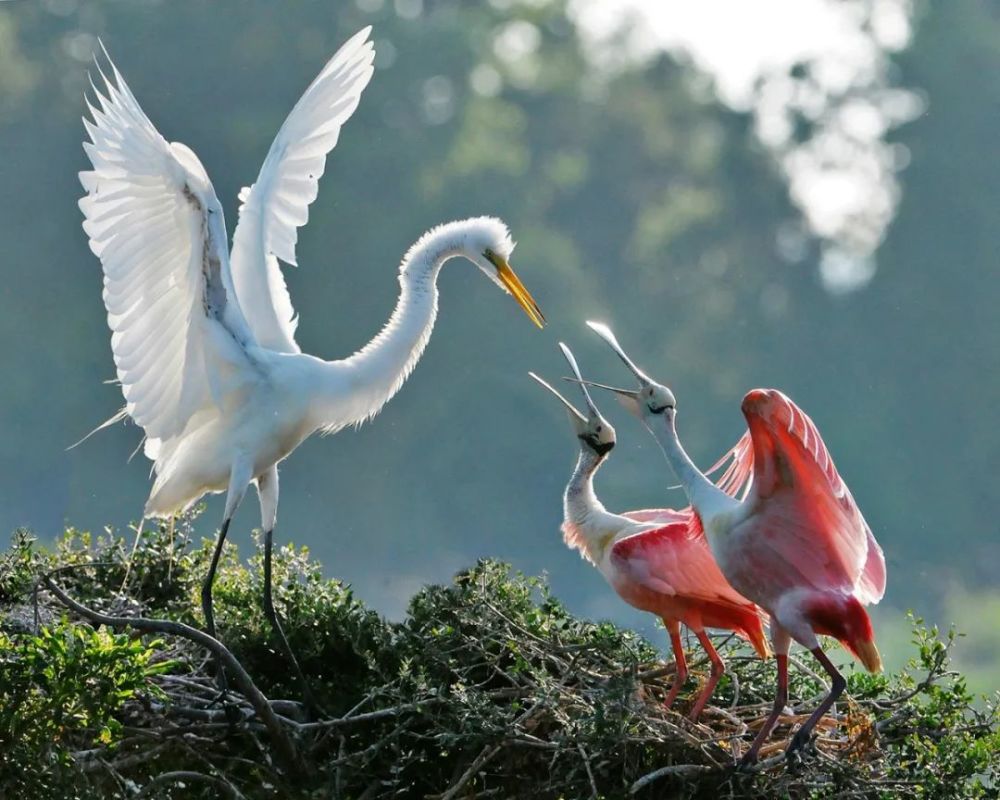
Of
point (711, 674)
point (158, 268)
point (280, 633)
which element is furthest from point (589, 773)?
point (158, 268)

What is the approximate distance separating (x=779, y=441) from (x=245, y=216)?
236 centimetres

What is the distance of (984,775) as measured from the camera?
153 inches

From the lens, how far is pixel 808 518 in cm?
390

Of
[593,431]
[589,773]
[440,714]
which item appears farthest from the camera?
[593,431]

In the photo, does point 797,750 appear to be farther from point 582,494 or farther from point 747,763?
point 582,494

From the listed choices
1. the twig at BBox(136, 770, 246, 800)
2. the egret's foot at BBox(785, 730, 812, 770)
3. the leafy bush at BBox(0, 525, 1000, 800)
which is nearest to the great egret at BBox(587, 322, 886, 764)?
the egret's foot at BBox(785, 730, 812, 770)

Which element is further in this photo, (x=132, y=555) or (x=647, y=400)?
(x=132, y=555)

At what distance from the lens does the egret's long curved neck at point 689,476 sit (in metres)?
4.07

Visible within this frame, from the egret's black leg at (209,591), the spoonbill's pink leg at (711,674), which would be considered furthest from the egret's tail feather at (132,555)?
the spoonbill's pink leg at (711,674)

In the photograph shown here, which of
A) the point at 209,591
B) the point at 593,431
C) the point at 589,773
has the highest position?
the point at 593,431

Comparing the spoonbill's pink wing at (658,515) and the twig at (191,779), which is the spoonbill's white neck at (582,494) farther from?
the twig at (191,779)

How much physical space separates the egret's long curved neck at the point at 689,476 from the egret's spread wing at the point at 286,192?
154 centimetres

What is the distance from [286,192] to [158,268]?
3.56 feet

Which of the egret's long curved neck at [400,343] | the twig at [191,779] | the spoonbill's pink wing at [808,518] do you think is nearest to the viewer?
the twig at [191,779]
